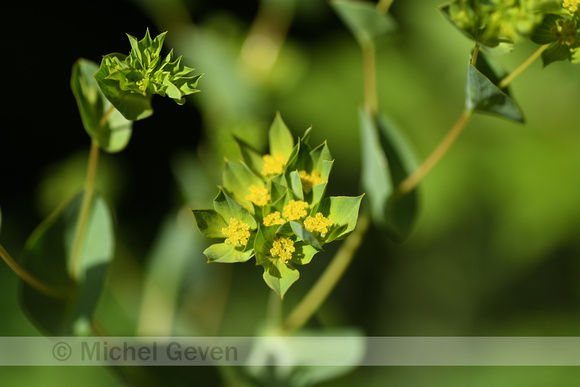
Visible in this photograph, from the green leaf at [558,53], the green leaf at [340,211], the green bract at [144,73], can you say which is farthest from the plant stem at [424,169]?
the green bract at [144,73]

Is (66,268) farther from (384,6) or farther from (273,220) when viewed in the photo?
(384,6)

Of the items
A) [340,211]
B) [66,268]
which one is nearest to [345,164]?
[66,268]

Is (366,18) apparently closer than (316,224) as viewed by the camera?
No

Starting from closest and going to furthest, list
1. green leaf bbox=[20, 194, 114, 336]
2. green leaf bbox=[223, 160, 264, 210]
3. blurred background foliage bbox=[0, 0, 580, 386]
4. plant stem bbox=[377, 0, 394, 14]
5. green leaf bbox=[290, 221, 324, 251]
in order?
green leaf bbox=[290, 221, 324, 251] → green leaf bbox=[223, 160, 264, 210] → green leaf bbox=[20, 194, 114, 336] → plant stem bbox=[377, 0, 394, 14] → blurred background foliage bbox=[0, 0, 580, 386]

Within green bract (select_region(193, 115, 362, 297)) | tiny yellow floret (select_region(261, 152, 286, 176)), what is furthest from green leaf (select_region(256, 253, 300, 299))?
tiny yellow floret (select_region(261, 152, 286, 176))

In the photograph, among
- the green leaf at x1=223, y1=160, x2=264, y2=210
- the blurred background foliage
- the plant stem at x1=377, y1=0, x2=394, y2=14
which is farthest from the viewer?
the blurred background foliage

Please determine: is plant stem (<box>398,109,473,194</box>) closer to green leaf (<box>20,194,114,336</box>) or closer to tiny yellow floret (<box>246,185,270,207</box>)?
tiny yellow floret (<box>246,185,270,207</box>)
